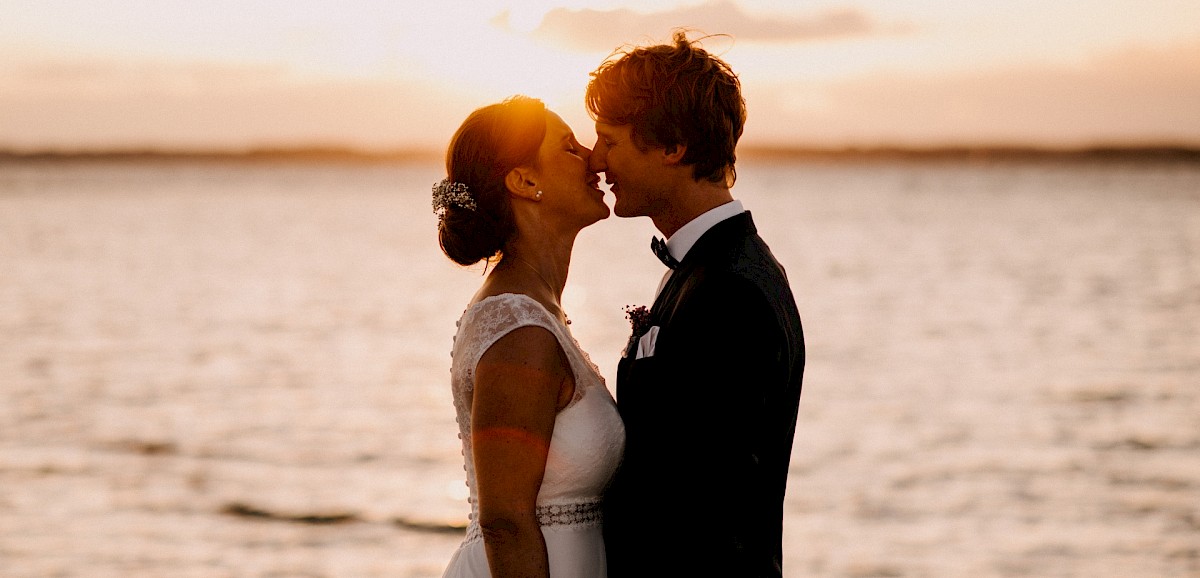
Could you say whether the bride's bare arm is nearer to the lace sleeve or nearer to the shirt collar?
the lace sleeve

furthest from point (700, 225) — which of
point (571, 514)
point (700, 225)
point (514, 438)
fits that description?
point (571, 514)

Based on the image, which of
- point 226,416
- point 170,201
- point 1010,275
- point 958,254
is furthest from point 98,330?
point 170,201

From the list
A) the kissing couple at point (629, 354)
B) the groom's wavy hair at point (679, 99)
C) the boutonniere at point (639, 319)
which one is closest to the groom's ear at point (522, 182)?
the kissing couple at point (629, 354)

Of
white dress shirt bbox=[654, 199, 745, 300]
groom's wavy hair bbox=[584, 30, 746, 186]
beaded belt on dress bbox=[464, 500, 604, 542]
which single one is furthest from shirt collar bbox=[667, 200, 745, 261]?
beaded belt on dress bbox=[464, 500, 604, 542]

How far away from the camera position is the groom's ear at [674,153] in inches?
146

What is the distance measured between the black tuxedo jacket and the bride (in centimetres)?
18

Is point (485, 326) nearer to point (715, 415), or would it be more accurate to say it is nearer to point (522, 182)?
point (522, 182)

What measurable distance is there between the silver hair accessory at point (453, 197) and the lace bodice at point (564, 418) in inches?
12.2

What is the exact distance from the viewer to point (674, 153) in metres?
3.74

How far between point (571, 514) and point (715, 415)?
0.66m

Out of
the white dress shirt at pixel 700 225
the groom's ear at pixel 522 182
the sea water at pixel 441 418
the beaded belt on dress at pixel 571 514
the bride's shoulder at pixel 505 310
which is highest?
the sea water at pixel 441 418

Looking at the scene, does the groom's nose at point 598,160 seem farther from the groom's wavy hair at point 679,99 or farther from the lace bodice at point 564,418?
the lace bodice at point 564,418

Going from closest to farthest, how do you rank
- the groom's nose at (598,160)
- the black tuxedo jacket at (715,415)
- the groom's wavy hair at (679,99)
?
the black tuxedo jacket at (715,415), the groom's wavy hair at (679,99), the groom's nose at (598,160)

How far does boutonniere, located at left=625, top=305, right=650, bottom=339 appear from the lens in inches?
148
